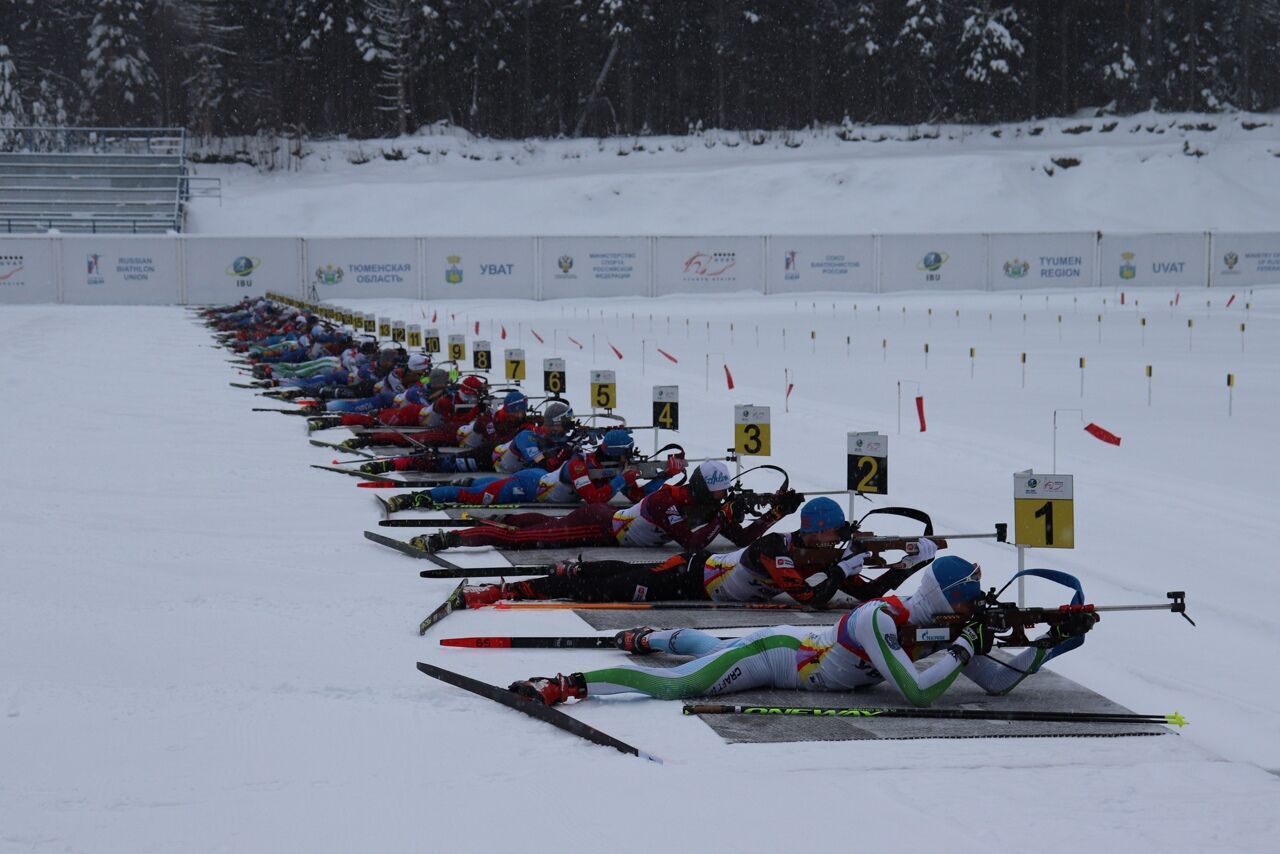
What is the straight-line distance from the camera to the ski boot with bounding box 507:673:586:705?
7.58 meters

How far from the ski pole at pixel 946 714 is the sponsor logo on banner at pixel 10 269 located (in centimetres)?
4708

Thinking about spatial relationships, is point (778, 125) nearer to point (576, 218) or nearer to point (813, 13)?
point (813, 13)

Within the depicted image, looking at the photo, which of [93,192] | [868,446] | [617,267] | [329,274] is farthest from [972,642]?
[93,192]

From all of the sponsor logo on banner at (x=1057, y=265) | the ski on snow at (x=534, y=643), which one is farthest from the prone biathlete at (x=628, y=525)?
the sponsor logo on banner at (x=1057, y=265)

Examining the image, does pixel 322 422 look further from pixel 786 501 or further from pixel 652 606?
pixel 652 606

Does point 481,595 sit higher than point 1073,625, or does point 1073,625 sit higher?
point 1073,625

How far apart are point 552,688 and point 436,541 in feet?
14.5

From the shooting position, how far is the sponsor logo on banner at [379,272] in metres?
50.4

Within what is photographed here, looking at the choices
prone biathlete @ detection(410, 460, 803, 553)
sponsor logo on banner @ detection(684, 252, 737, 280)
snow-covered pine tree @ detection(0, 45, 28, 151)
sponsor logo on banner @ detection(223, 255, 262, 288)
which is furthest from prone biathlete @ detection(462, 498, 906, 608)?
snow-covered pine tree @ detection(0, 45, 28, 151)

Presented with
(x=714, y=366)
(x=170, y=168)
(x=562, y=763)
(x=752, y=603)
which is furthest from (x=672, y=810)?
(x=170, y=168)

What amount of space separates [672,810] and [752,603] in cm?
390

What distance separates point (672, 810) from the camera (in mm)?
6254

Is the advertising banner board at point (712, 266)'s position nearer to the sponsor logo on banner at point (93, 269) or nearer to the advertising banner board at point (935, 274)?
the advertising banner board at point (935, 274)

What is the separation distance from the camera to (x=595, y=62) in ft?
273
